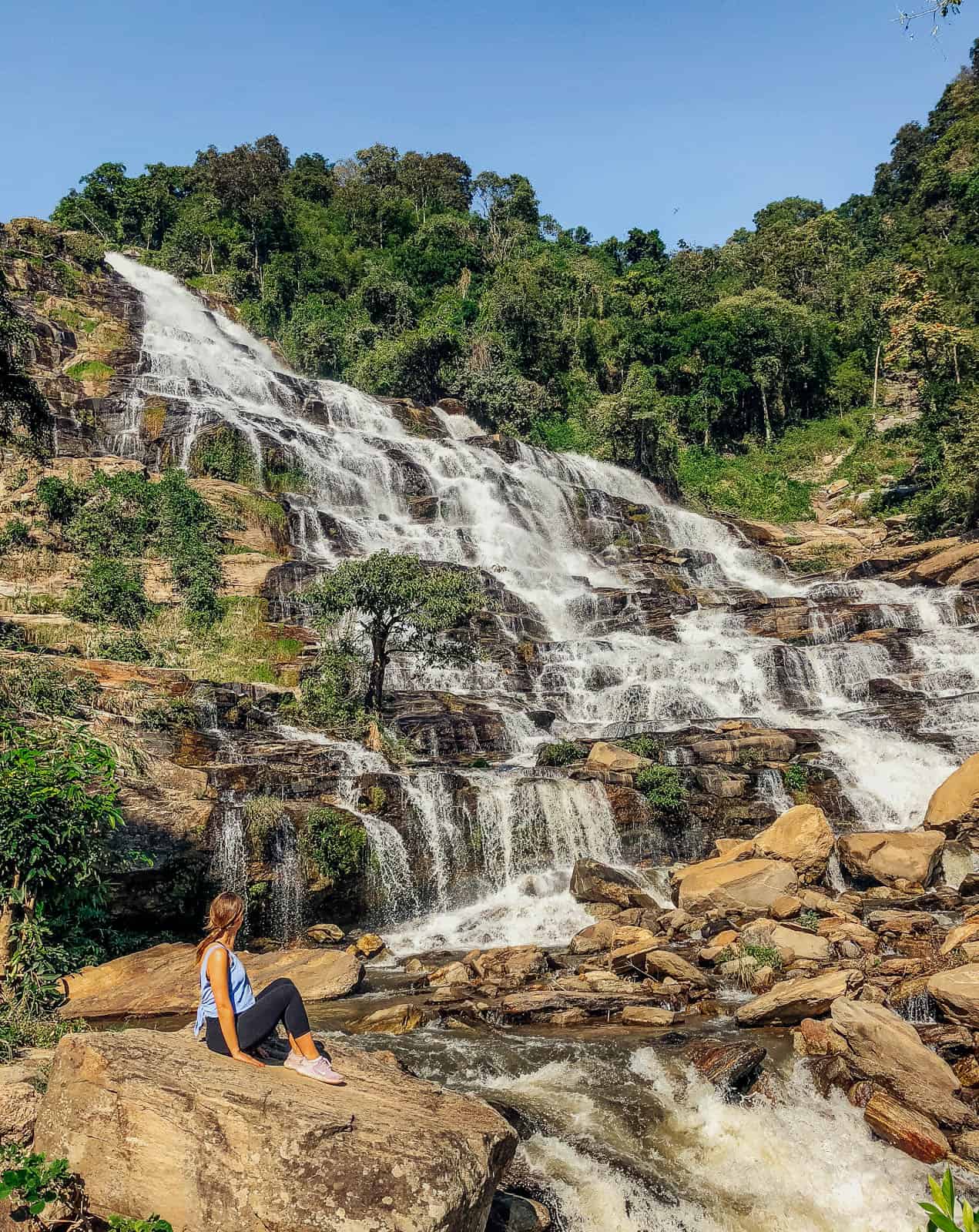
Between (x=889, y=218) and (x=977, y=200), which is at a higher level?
(x=889, y=218)

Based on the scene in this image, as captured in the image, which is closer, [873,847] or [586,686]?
[873,847]

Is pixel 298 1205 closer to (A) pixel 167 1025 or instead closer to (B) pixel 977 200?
(A) pixel 167 1025

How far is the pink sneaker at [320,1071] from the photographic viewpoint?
207 inches

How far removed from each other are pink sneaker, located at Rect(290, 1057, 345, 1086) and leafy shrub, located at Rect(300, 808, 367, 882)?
1078 cm

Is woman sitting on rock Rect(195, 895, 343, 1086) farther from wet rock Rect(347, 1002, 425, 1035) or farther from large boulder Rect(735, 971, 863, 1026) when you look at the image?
large boulder Rect(735, 971, 863, 1026)

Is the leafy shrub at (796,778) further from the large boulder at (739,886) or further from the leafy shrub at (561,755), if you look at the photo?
the leafy shrub at (561,755)

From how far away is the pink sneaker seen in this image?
5258mm

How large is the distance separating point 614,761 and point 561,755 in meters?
1.69

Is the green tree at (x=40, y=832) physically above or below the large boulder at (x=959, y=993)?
above

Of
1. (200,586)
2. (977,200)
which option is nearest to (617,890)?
(200,586)

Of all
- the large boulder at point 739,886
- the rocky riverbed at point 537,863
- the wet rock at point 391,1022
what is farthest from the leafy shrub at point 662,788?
the wet rock at point 391,1022

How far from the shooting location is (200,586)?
89.4ft

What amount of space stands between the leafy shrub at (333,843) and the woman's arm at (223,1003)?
1069 centimetres

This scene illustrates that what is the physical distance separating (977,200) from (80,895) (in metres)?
63.1
